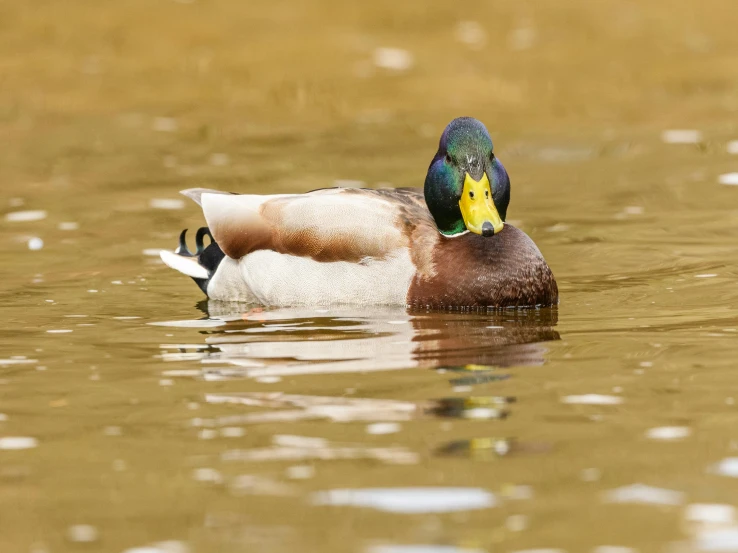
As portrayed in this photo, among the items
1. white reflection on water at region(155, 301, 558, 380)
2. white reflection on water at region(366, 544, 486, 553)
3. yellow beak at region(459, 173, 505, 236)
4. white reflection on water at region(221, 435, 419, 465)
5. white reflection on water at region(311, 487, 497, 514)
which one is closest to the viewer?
white reflection on water at region(366, 544, 486, 553)

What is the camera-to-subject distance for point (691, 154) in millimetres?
13938

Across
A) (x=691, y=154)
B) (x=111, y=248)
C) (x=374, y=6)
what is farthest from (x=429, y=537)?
(x=374, y=6)

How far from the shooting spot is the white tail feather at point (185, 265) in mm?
9523

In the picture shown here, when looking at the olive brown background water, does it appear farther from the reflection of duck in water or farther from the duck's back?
the duck's back

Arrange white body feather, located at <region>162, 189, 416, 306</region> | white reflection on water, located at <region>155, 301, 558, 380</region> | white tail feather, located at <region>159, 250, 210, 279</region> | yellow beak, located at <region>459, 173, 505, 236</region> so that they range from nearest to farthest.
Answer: white reflection on water, located at <region>155, 301, 558, 380</region>
yellow beak, located at <region>459, 173, 505, 236</region>
white body feather, located at <region>162, 189, 416, 306</region>
white tail feather, located at <region>159, 250, 210, 279</region>

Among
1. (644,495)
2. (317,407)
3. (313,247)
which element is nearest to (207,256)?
(313,247)

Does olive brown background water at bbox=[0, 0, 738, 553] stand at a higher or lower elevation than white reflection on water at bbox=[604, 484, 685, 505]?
higher

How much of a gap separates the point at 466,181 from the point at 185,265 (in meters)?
2.05

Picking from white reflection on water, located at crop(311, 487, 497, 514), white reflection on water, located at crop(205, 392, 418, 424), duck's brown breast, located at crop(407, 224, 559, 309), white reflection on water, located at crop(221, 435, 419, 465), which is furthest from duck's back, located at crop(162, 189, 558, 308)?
white reflection on water, located at crop(311, 487, 497, 514)

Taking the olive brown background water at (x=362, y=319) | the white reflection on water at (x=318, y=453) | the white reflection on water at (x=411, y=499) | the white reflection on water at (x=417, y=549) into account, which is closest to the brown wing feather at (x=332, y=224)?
the olive brown background water at (x=362, y=319)

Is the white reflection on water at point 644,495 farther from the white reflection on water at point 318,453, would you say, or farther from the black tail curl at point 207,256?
the black tail curl at point 207,256

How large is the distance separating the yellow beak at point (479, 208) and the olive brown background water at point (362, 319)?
0.54 meters

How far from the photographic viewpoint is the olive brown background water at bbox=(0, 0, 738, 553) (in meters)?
4.90

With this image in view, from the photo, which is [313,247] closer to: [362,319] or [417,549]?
[362,319]
